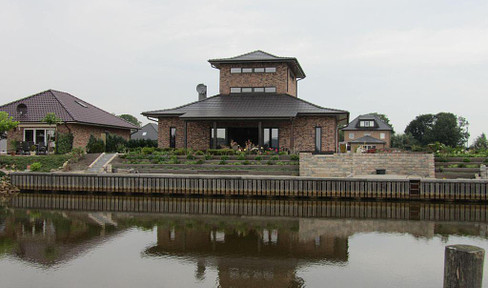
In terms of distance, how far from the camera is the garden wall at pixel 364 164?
837 inches

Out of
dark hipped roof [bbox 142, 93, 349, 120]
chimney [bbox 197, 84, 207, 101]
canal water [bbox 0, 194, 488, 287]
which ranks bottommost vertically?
canal water [bbox 0, 194, 488, 287]

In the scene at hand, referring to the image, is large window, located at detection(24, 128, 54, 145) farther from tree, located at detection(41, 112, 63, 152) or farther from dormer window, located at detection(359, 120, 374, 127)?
dormer window, located at detection(359, 120, 374, 127)

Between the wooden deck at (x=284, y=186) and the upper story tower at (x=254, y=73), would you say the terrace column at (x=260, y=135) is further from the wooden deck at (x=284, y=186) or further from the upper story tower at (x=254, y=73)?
the wooden deck at (x=284, y=186)

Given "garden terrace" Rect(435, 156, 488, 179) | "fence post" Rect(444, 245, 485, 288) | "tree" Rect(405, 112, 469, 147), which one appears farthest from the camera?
"tree" Rect(405, 112, 469, 147)

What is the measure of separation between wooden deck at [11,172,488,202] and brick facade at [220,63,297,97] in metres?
11.0

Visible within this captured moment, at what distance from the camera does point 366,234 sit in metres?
12.8

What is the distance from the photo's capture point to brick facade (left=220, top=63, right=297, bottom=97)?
28.3m

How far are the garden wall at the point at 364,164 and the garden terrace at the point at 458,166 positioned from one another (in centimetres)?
58

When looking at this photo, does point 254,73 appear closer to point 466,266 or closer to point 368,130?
point 466,266

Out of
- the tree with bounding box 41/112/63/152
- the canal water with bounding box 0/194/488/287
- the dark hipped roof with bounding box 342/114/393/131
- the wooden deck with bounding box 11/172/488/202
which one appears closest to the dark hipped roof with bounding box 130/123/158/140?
the tree with bounding box 41/112/63/152

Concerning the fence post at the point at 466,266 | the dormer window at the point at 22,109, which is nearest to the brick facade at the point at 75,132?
the dormer window at the point at 22,109

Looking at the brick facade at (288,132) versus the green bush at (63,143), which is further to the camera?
the green bush at (63,143)

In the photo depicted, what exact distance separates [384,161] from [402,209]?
18.0 ft

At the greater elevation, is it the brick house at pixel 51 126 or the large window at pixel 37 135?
the brick house at pixel 51 126
